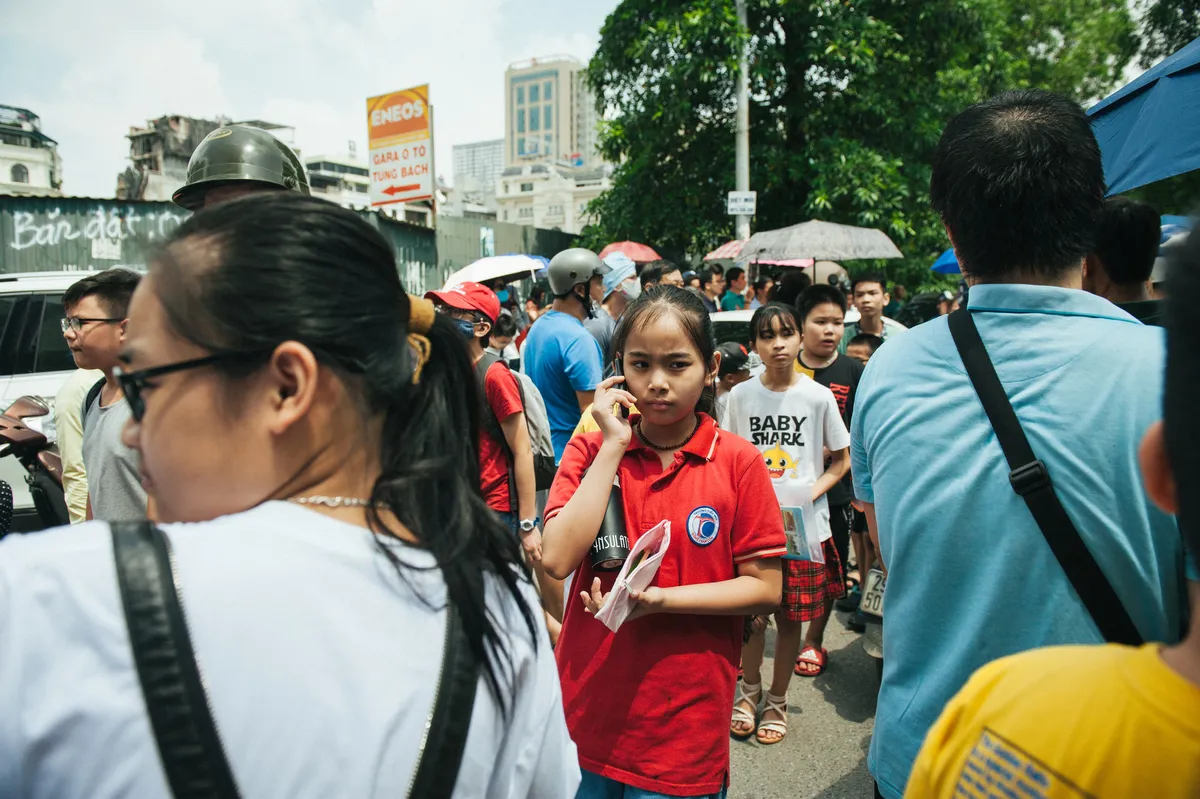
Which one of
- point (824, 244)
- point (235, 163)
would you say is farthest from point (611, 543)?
point (824, 244)

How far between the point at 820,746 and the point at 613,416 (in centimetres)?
230

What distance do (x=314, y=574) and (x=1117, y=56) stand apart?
1093 inches

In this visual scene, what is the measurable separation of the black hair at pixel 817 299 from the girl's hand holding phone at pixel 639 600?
10.1 ft

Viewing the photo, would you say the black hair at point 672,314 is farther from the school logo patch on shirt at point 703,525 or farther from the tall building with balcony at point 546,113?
the tall building with balcony at point 546,113

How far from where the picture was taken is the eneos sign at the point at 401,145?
18.4m

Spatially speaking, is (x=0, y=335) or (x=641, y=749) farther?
(x=0, y=335)

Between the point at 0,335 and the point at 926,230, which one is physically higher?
the point at 926,230

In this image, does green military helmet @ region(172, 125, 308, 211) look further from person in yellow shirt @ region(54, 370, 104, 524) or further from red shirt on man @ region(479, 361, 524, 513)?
person in yellow shirt @ region(54, 370, 104, 524)

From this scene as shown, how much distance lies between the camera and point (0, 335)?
604cm

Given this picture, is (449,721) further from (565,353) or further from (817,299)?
(817,299)

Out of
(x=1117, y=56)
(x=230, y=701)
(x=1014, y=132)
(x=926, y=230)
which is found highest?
(x=1117, y=56)

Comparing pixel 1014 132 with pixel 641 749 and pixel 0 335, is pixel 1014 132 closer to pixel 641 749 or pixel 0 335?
pixel 641 749

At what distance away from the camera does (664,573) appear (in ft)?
6.71

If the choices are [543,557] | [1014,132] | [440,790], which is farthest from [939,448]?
[440,790]
